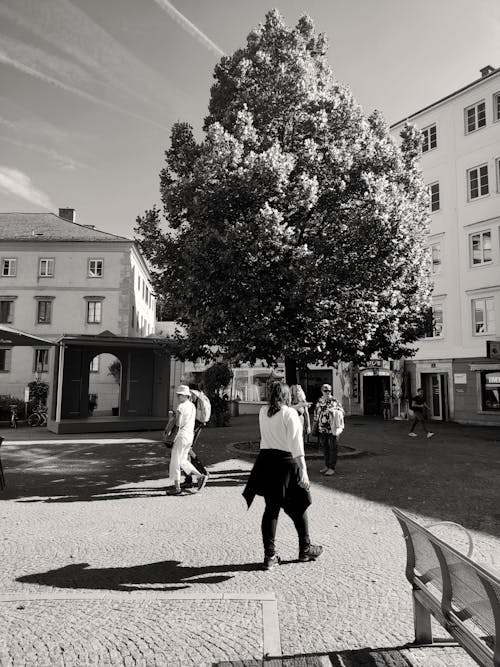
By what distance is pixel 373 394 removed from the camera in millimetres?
34250

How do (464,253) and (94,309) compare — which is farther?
(94,309)

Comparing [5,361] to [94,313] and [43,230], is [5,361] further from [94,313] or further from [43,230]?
[43,230]

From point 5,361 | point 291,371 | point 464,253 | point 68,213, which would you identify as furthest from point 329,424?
point 68,213

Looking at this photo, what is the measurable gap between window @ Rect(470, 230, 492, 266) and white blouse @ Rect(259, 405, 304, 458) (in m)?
24.4

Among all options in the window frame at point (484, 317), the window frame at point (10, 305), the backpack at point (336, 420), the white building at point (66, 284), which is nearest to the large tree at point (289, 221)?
the backpack at point (336, 420)

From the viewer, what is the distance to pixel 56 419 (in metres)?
18.3

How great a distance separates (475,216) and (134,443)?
21.1 m

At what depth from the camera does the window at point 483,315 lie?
85.7 ft

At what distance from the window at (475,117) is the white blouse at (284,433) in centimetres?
2743

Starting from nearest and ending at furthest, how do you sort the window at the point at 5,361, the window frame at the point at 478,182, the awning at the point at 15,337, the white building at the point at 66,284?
the awning at the point at 15,337 < the window frame at the point at 478,182 < the window at the point at 5,361 < the white building at the point at 66,284

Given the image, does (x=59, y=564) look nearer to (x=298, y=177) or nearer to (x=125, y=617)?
(x=125, y=617)

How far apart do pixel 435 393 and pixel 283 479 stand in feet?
84.4

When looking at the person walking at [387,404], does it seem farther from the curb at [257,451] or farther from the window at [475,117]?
the curb at [257,451]

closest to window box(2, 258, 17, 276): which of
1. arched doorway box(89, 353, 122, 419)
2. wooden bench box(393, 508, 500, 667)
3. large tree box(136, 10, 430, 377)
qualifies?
arched doorway box(89, 353, 122, 419)
